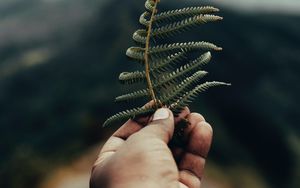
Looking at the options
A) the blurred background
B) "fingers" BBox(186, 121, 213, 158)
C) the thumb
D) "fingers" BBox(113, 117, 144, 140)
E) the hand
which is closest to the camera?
the hand

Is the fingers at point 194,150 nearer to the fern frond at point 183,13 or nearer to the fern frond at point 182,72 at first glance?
the fern frond at point 182,72

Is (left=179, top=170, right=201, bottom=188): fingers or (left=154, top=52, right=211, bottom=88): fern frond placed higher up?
(left=154, top=52, right=211, bottom=88): fern frond

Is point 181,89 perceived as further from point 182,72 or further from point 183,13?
point 183,13

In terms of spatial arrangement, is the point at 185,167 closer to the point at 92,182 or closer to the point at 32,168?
the point at 92,182

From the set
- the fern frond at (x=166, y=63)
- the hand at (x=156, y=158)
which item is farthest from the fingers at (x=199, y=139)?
the fern frond at (x=166, y=63)

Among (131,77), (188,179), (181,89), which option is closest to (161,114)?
(181,89)

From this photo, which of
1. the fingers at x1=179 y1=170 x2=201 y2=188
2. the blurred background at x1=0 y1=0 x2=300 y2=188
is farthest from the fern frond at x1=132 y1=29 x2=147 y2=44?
the blurred background at x1=0 y1=0 x2=300 y2=188

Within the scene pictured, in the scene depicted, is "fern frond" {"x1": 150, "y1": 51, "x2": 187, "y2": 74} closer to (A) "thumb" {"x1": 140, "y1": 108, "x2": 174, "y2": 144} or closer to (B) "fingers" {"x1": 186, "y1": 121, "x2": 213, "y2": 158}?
(A) "thumb" {"x1": 140, "y1": 108, "x2": 174, "y2": 144}
